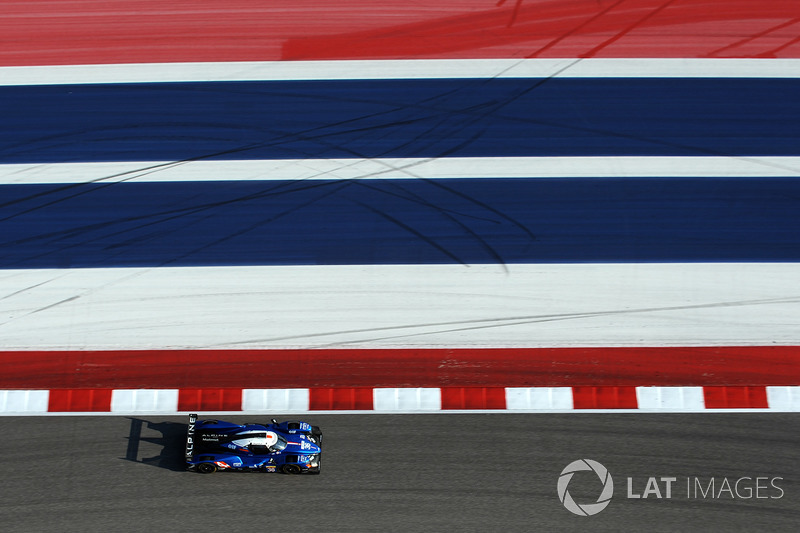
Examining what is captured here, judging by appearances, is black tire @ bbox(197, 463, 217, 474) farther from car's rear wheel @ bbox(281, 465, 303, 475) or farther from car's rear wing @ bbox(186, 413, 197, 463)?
car's rear wheel @ bbox(281, 465, 303, 475)

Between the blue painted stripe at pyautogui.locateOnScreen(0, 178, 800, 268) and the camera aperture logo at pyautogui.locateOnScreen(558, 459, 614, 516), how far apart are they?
2642 mm

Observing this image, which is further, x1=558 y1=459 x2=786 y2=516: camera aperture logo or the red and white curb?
the red and white curb

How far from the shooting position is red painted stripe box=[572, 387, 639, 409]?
7.73 meters

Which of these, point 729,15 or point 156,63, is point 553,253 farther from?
point 156,63

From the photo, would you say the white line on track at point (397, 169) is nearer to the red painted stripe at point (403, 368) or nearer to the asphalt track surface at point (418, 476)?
the red painted stripe at point (403, 368)

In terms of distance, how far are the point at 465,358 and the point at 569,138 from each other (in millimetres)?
3649

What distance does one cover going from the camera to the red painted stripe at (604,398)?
7734mm

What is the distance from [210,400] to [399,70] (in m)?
5.59

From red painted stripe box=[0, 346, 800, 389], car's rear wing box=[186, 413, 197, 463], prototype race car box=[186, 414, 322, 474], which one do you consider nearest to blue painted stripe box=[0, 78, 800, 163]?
red painted stripe box=[0, 346, 800, 389]

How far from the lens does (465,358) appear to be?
7949 millimetres

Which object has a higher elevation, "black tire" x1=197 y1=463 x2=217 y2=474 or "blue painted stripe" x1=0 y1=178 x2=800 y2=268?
"blue painted stripe" x1=0 y1=178 x2=800 y2=268

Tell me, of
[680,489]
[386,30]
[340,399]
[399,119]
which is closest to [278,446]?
[340,399]

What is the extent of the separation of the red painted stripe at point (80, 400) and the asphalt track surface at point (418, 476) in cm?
13

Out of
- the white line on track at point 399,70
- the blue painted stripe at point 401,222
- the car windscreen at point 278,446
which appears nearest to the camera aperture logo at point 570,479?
the blue painted stripe at point 401,222
